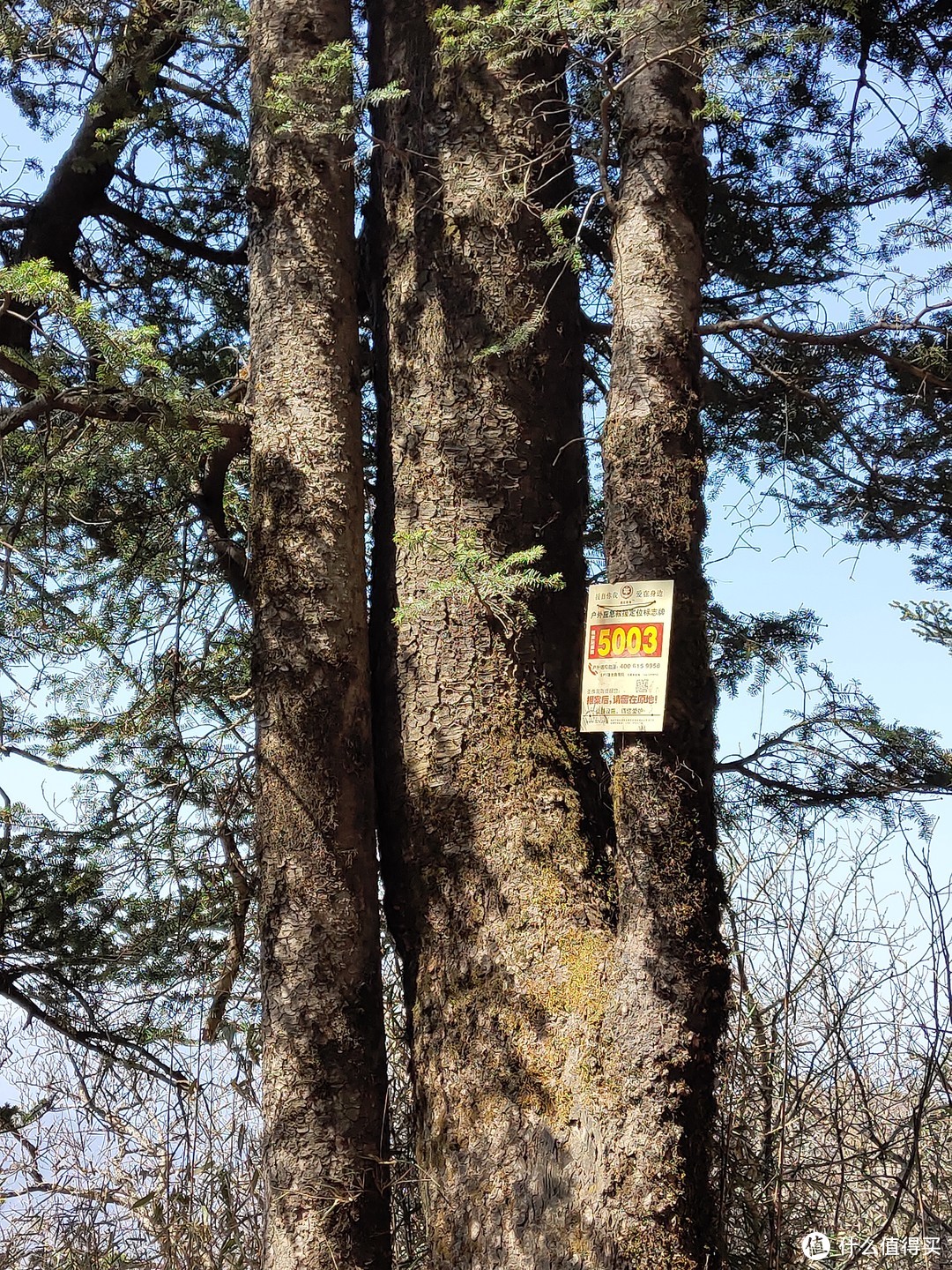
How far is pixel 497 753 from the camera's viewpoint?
131 inches

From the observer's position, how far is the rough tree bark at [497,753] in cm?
281

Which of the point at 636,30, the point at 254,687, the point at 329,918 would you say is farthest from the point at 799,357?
the point at 329,918

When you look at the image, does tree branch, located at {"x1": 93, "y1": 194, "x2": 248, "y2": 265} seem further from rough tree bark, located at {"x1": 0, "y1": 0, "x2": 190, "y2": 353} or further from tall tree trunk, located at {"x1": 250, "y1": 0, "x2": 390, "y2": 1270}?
tall tree trunk, located at {"x1": 250, "y1": 0, "x2": 390, "y2": 1270}

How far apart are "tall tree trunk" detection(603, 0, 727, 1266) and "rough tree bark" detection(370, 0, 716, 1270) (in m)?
0.02

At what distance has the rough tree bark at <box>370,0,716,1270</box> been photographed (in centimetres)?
281

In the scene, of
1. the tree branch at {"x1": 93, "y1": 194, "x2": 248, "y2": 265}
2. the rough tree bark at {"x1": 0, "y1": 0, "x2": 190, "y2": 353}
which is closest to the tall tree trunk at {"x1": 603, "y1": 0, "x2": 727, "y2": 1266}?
the rough tree bark at {"x1": 0, "y1": 0, "x2": 190, "y2": 353}

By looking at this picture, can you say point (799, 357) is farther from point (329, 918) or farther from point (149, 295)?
point (149, 295)

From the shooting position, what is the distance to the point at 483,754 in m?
3.34

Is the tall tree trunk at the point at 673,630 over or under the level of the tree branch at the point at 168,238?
under

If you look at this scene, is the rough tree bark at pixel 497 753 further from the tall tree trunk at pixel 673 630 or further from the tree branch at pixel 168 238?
the tree branch at pixel 168 238

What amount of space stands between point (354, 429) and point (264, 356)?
421 mm

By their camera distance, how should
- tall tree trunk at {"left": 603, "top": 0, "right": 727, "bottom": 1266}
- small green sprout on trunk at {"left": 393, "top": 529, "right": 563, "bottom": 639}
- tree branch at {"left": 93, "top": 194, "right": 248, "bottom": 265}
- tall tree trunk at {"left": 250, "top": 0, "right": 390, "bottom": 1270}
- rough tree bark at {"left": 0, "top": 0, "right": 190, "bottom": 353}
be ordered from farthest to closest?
tree branch at {"left": 93, "top": 194, "right": 248, "bottom": 265}, rough tree bark at {"left": 0, "top": 0, "right": 190, "bottom": 353}, tall tree trunk at {"left": 250, "top": 0, "right": 390, "bottom": 1270}, small green sprout on trunk at {"left": 393, "top": 529, "right": 563, "bottom": 639}, tall tree trunk at {"left": 603, "top": 0, "right": 727, "bottom": 1266}

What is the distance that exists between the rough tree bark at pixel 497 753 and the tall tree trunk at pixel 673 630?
0.02 m

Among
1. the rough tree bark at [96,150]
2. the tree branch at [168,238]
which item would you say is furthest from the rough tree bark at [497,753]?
the tree branch at [168,238]
